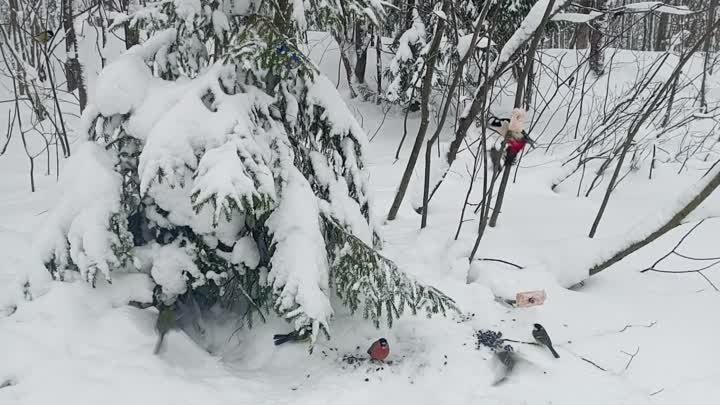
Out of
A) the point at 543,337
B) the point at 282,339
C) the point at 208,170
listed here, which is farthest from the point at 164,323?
the point at 543,337

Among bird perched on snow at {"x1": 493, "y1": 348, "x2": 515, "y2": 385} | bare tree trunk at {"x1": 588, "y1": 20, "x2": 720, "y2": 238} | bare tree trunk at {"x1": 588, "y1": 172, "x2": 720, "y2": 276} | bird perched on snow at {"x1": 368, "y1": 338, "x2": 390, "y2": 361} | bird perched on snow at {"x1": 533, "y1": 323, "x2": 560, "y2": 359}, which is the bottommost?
bird perched on snow at {"x1": 493, "y1": 348, "x2": 515, "y2": 385}

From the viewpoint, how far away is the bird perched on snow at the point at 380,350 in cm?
262

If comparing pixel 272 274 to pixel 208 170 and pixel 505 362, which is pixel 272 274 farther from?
pixel 505 362

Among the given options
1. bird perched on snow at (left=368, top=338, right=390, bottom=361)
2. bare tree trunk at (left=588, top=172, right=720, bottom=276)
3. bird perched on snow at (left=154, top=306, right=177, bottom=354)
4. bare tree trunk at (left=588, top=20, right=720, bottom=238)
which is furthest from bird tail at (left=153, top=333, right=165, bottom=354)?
bare tree trunk at (left=588, top=20, right=720, bottom=238)

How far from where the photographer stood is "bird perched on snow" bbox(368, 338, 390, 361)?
2623 millimetres

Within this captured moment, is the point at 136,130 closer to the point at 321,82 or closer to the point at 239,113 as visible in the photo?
the point at 239,113

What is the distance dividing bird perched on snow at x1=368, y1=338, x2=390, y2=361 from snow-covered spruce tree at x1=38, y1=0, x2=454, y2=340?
0.74 feet

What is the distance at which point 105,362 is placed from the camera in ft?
7.71

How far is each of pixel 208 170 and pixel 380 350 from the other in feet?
4.33

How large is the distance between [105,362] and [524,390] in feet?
6.83

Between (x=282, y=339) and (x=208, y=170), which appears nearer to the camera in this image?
(x=208, y=170)

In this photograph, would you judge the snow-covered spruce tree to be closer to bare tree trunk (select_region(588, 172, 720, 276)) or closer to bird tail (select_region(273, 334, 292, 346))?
bird tail (select_region(273, 334, 292, 346))

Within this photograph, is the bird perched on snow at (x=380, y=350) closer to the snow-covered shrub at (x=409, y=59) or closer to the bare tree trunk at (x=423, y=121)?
the bare tree trunk at (x=423, y=121)

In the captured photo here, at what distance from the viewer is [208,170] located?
2213 mm
